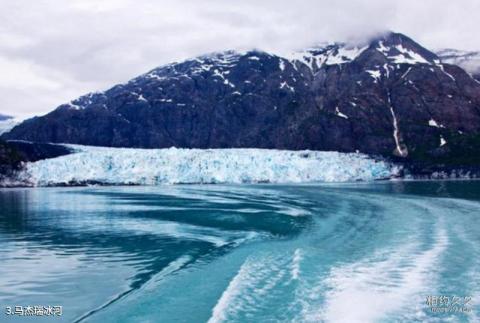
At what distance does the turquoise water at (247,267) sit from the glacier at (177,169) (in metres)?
80.0

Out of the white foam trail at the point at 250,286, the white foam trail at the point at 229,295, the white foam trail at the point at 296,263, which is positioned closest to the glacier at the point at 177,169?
the white foam trail at the point at 296,263

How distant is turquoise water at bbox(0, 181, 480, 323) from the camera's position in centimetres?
1828

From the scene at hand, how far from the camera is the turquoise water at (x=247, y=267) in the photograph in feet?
60.0

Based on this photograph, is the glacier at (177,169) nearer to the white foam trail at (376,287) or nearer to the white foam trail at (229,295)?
the white foam trail at (376,287)

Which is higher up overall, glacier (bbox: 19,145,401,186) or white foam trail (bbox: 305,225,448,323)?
glacier (bbox: 19,145,401,186)

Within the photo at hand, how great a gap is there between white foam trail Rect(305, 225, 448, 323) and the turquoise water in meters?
0.05

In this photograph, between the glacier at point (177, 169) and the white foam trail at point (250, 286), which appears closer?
the white foam trail at point (250, 286)

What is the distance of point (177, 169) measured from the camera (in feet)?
420

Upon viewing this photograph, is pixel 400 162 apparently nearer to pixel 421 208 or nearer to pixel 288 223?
pixel 421 208

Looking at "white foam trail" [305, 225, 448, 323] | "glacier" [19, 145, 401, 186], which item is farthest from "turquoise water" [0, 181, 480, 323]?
"glacier" [19, 145, 401, 186]

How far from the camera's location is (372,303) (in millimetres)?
18703

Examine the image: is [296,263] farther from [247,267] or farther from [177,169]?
[177,169]

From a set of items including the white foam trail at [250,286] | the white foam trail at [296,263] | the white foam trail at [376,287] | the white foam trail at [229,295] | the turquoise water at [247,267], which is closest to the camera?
the white foam trail at [229,295]

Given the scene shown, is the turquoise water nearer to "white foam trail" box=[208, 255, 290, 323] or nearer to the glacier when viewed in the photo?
"white foam trail" box=[208, 255, 290, 323]
